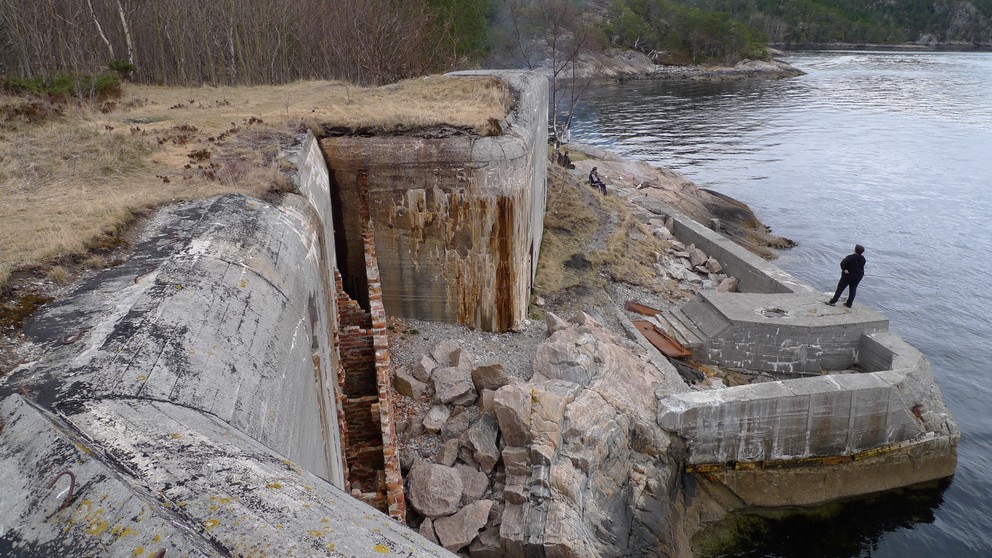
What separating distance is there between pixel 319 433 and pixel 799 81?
7208 centimetres

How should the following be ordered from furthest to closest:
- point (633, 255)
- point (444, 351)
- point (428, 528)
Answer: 1. point (633, 255)
2. point (444, 351)
3. point (428, 528)

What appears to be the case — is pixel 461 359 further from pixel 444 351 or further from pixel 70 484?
pixel 70 484

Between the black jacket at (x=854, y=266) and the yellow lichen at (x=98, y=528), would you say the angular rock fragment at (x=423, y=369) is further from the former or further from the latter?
the black jacket at (x=854, y=266)

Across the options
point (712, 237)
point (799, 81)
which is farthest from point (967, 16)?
point (712, 237)

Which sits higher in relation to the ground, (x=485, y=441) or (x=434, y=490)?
(x=485, y=441)

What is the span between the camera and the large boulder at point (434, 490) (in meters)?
8.08

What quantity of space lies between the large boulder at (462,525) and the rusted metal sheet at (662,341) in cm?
683

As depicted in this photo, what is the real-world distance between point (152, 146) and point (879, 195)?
104ft

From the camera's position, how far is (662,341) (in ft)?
45.9

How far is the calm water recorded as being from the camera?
11.8 meters

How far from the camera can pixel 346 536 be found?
2.50 m

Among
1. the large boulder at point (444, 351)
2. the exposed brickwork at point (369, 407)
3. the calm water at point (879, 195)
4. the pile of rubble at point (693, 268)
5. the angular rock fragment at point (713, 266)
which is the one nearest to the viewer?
the exposed brickwork at point (369, 407)

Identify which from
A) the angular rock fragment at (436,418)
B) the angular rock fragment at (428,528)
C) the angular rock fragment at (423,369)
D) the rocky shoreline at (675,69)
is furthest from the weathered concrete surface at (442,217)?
the rocky shoreline at (675,69)

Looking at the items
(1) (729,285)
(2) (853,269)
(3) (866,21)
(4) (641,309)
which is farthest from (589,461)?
(3) (866,21)
